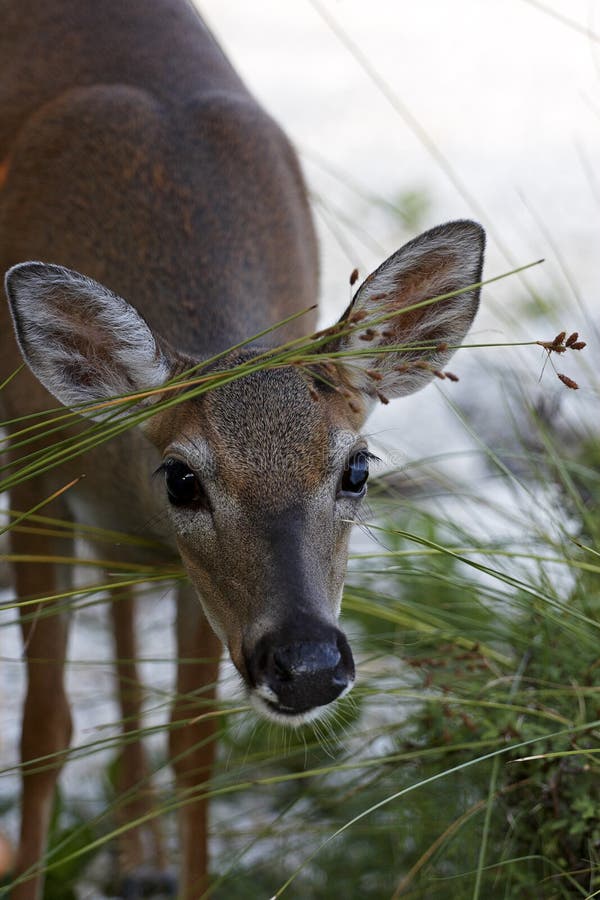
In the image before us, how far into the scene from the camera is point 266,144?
4707 millimetres

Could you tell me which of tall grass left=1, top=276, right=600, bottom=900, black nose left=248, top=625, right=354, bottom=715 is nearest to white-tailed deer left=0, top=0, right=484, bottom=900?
black nose left=248, top=625, right=354, bottom=715

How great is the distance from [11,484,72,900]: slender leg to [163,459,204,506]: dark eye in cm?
117

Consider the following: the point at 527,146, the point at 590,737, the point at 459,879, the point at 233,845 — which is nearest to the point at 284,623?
the point at 590,737

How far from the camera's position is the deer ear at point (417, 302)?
3.14 metres

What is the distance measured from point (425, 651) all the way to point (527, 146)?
5.57 meters

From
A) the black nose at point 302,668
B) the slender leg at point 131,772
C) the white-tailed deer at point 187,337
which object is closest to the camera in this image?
the black nose at point 302,668

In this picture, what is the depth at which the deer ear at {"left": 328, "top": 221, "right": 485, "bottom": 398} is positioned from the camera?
3.14 m

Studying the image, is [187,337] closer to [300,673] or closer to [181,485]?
[181,485]

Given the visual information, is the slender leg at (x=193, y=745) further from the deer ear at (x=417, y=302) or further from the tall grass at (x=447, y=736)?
the deer ear at (x=417, y=302)

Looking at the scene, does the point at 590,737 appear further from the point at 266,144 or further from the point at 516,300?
the point at 516,300

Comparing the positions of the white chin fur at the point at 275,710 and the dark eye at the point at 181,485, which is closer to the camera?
the white chin fur at the point at 275,710

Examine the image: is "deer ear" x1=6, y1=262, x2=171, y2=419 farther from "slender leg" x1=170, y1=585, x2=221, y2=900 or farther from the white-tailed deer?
"slender leg" x1=170, y1=585, x2=221, y2=900

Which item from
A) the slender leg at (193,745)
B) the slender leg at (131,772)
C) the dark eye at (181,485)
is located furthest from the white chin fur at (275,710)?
the slender leg at (131,772)

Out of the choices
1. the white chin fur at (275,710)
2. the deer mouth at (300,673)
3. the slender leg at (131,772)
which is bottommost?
the slender leg at (131,772)
